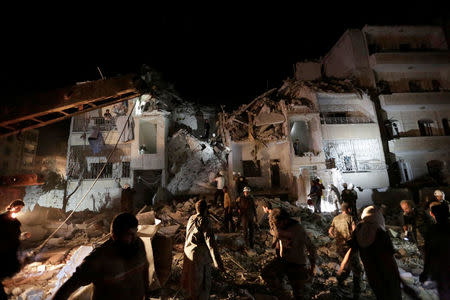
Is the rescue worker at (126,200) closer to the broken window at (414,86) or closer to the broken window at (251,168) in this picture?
the broken window at (251,168)

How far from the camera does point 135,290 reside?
2.41 metres

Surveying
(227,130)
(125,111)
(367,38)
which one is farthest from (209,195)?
(367,38)

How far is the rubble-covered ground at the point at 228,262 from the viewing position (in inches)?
192

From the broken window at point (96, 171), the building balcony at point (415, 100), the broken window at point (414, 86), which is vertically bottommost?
the broken window at point (96, 171)

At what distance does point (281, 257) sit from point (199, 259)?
169 centimetres

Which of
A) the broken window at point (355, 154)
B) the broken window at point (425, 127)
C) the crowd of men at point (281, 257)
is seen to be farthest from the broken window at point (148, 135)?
the broken window at point (425, 127)

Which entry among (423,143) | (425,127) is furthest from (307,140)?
(425,127)

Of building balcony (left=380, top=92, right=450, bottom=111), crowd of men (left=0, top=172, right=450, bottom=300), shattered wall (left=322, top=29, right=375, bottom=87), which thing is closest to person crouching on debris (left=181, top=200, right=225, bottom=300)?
crowd of men (left=0, top=172, right=450, bottom=300)

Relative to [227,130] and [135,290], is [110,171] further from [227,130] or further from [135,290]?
[135,290]

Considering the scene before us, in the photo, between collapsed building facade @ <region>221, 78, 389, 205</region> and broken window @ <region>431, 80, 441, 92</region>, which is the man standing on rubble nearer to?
collapsed building facade @ <region>221, 78, 389, 205</region>

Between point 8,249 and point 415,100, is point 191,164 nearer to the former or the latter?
point 8,249

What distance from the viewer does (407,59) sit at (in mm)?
20125

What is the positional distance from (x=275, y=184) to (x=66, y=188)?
18.2m

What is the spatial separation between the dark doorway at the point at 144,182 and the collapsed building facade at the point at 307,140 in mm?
6479
